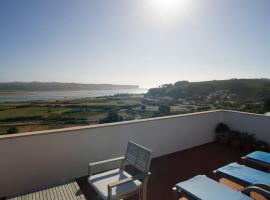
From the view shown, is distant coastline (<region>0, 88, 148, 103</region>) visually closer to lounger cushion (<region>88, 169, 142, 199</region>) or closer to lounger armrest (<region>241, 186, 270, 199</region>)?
lounger cushion (<region>88, 169, 142, 199</region>)

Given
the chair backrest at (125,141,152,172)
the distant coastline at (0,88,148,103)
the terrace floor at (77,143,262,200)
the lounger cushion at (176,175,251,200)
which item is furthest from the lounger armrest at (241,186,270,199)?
the distant coastline at (0,88,148,103)

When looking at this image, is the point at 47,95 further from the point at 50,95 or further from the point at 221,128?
the point at 221,128

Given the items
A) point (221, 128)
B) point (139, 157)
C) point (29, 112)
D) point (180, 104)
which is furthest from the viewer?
point (29, 112)

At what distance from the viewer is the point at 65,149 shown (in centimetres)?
324

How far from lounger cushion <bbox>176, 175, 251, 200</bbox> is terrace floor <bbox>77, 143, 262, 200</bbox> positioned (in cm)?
68

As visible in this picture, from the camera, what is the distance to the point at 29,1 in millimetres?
4668

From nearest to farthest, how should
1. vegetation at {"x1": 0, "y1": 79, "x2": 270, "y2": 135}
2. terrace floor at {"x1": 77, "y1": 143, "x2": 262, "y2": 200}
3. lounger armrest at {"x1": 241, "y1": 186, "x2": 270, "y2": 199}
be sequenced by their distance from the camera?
lounger armrest at {"x1": 241, "y1": 186, "x2": 270, "y2": 199}
terrace floor at {"x1": 77, "y1": 143, "x2": 262, "y2": 200}
vegetation at {"x1": 0, "y1": 79, "x2": 270, "y2": 135}

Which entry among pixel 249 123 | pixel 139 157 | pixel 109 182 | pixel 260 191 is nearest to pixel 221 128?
pixel 249 123

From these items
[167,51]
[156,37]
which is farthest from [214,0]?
[167,51]

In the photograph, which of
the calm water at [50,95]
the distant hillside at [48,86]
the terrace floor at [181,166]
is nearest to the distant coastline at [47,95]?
the calm water at [50,95]

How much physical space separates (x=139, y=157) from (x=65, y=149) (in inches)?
54.1

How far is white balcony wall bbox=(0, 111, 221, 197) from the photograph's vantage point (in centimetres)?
285

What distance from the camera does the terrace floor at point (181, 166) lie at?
3080mm

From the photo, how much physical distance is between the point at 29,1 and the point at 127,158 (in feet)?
14.9
